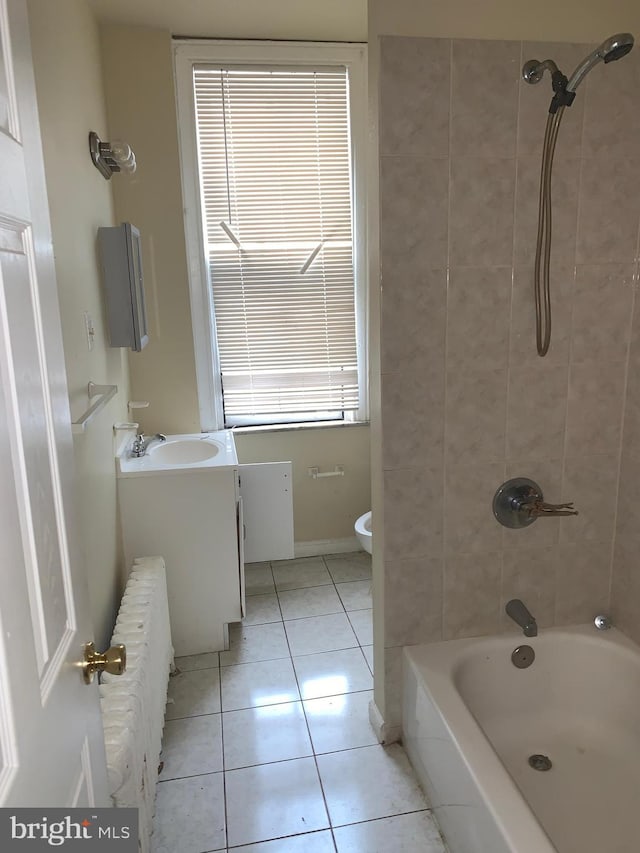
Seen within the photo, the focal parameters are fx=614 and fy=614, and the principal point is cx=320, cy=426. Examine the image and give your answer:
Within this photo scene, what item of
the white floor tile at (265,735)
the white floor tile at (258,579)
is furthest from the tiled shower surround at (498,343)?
the white floor tile at (258,579)

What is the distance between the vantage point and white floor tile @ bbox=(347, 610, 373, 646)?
2.84 m

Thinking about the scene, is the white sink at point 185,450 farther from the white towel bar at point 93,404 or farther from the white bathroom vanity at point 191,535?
the white towel bar at point 93,404

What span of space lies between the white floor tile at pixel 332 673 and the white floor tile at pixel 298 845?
641mm

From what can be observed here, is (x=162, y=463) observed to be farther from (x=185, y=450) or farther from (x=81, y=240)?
(x=81, y=240)

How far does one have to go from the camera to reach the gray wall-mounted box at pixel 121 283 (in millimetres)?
2480

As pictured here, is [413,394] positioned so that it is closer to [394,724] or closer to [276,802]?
[394,724]

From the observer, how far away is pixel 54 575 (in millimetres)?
938

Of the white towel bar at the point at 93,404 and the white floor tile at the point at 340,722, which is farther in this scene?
the white floor tile at the point at 340,722

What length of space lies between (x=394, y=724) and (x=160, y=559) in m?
1.11

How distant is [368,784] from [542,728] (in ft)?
1.99

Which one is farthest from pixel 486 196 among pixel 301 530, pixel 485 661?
pixel 301 530

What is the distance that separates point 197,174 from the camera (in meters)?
3.19

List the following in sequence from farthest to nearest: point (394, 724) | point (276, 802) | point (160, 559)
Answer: point (160, 559), point (394, 724), point (276, 802)

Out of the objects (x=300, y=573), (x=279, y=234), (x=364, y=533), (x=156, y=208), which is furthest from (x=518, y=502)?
(x=156, y=208)
